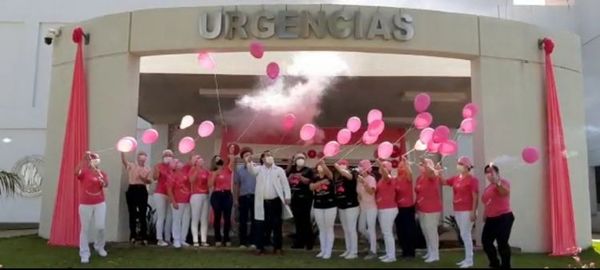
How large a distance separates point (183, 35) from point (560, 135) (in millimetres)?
6528

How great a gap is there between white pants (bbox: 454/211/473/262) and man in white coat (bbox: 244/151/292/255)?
97.5 inches

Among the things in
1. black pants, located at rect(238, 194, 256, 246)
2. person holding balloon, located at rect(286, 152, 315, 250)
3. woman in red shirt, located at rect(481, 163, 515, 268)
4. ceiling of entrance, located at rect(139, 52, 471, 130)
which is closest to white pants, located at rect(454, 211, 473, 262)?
woman in red shirt, located at rect(481, 163, 515, 268)

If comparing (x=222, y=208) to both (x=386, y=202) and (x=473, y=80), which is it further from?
(x=473, y=80)

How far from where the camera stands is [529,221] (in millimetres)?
9461

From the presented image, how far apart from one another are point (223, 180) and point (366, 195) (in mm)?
2384

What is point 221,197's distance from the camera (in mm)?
9273

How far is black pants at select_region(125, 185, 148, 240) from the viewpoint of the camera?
9.33 metres

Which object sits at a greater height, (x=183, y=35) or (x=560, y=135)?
(x=183, y=35)

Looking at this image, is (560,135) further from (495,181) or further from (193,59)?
(193,59)

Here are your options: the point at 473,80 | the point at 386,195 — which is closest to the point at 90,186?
the point at 386,195

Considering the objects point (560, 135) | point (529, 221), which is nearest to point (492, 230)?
point (529, 221)

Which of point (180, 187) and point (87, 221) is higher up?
point (180, 187)

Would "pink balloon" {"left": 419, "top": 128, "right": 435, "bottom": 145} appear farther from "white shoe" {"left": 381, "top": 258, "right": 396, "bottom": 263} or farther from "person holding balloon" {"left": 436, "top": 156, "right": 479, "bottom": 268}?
"white shoe" {"left": 381, "top": 258, "right": 396, "bottom": 263}

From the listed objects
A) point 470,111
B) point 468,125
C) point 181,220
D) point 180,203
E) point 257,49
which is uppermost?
point 257,49
